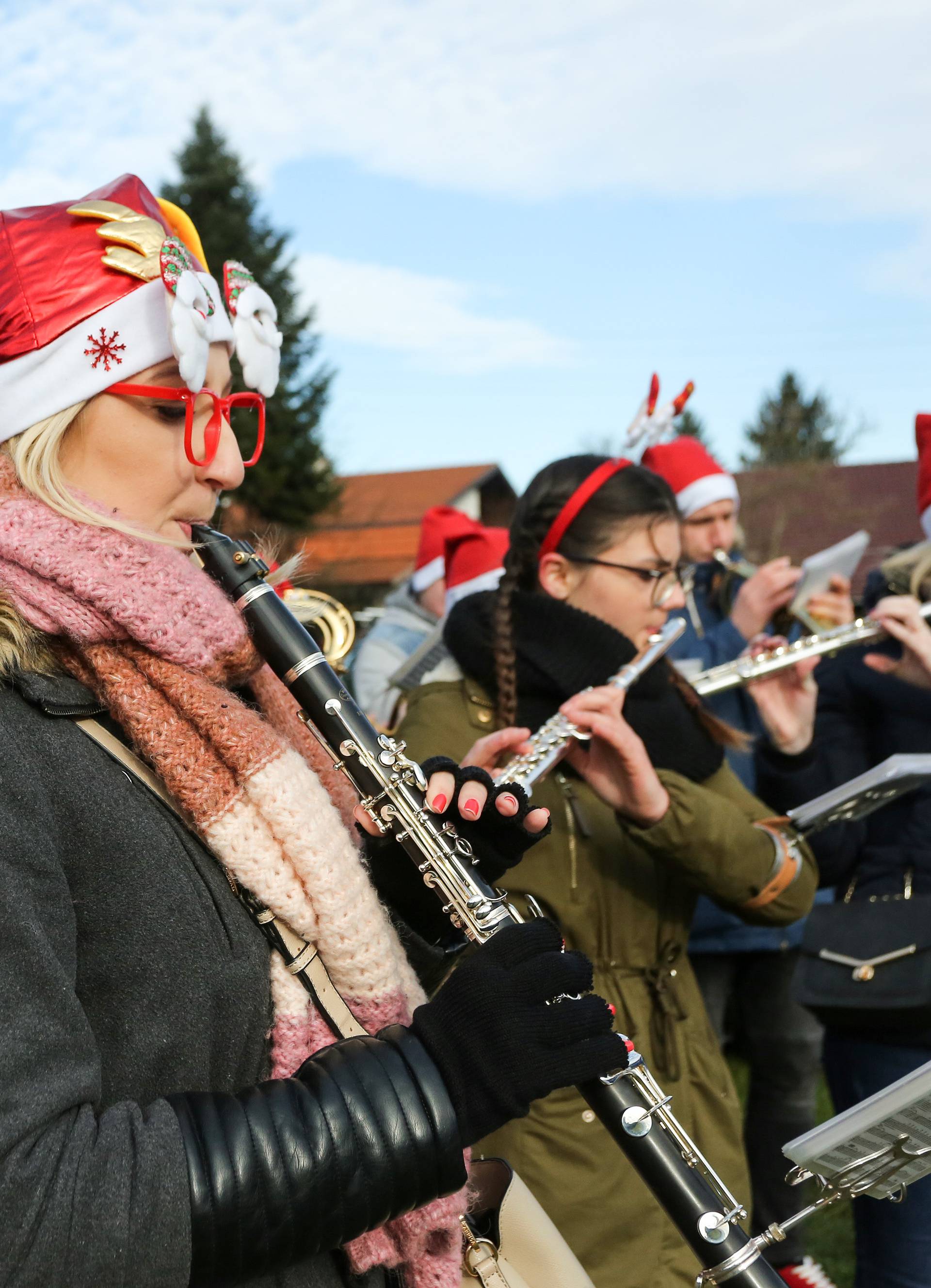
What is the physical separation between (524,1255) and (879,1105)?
22.3 inches

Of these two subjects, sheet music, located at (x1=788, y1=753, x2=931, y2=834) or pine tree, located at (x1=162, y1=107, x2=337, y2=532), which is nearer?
sheet music, located at (x1=788, y1=753, x2=931, y2=834)

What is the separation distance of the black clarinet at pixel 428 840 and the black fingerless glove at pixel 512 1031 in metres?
0.15

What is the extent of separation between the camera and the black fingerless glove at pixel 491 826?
1.75m

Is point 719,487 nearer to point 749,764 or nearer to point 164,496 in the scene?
point 749,764

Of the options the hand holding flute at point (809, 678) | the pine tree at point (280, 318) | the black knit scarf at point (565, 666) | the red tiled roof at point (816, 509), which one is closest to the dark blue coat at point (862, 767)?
the hand holding flute at point (809, 678)

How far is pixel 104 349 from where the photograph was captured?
5.32 ft

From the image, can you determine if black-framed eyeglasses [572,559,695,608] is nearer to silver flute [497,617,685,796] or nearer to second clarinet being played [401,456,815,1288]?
second clarinet being played [401,456,815,1288]

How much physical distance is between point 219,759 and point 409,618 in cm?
432

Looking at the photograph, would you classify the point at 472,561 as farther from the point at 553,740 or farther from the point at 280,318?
the point at 280,318

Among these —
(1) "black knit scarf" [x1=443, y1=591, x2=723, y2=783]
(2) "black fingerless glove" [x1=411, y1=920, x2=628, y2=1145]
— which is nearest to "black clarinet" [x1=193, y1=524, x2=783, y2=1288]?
(2) "black fingerless glove" [x1=411, y1=920, x2=628, y2=1145]

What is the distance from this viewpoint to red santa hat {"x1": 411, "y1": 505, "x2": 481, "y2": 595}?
568cm

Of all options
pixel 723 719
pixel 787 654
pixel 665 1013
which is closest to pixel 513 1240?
pixel 665 1013

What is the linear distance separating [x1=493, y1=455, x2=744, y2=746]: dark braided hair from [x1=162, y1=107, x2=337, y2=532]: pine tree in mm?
19960

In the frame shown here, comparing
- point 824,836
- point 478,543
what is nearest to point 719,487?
point 478,543
